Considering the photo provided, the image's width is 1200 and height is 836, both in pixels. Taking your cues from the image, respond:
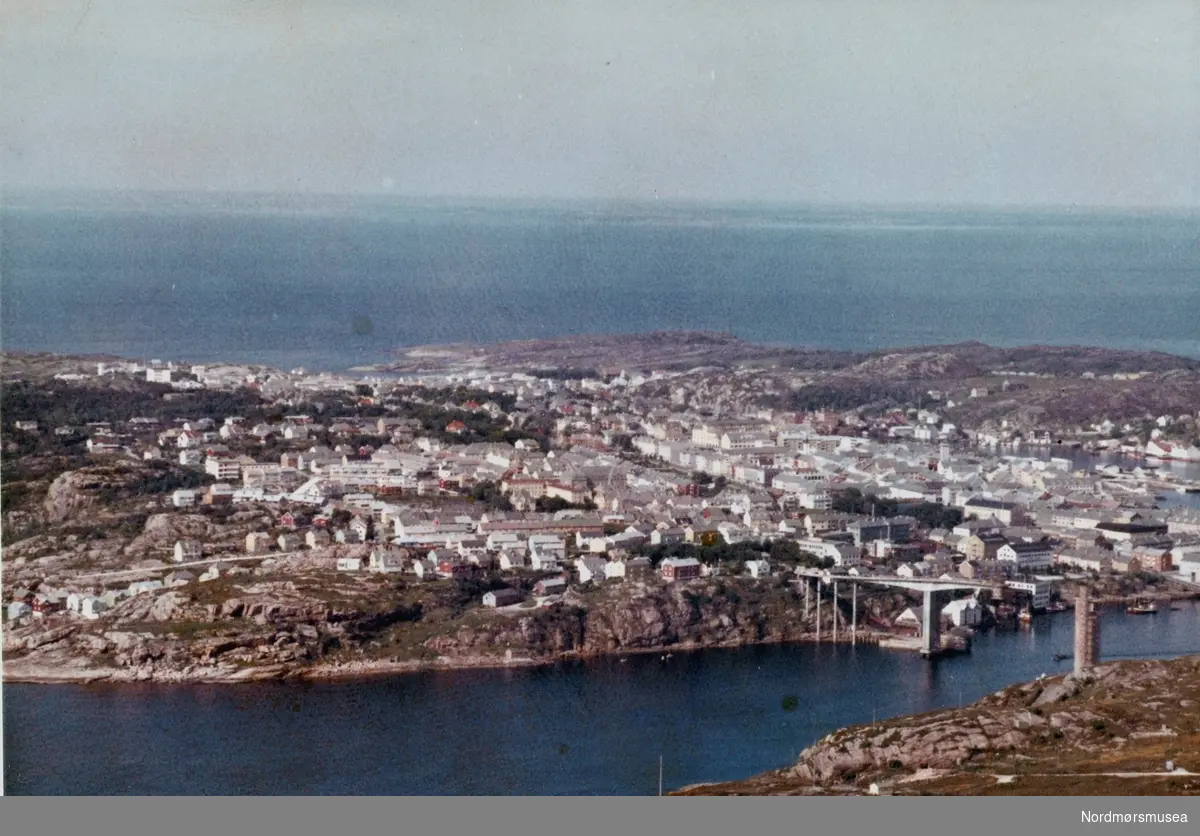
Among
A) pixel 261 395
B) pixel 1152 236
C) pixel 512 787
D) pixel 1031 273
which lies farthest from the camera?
pixel 1031 273

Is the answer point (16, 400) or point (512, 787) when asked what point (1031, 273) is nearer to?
point (16, 400)

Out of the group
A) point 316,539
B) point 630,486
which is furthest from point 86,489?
point 630,486

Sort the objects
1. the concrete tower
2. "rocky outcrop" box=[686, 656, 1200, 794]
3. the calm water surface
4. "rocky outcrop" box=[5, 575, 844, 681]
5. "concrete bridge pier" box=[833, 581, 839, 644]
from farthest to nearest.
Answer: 1. "concrete bridge pier" box=[833, 581, 839, 644]
2. "rocky outcrop" box=[5, 575, 844, 681]
3. the concrete tower
4. the calm water surface
5. "rocky outcrop" box=[686, 656, 1200, 794]

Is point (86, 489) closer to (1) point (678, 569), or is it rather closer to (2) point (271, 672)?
(2) point (271, 672)

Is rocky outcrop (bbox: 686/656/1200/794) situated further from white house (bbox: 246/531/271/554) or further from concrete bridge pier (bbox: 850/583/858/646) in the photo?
white house (bbox: 246/531/271/554)

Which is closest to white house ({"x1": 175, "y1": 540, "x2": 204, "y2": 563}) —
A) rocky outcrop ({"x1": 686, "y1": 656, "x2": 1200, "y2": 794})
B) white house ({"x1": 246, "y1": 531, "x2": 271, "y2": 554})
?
white house ({"x1": 246, "y1": 531, "x2": 271, "y2": 554})

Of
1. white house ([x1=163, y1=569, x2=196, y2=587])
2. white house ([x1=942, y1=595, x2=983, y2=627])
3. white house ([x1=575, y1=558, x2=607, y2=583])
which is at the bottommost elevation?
white house ([x1=942, y1=595, x2=983, y2=627])

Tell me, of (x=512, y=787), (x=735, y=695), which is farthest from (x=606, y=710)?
(x=512, y=787)
